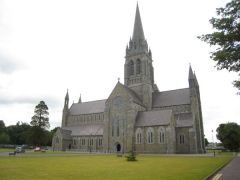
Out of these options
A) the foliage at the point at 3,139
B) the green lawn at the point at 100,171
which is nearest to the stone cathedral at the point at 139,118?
the green lawn at the point at 100,171

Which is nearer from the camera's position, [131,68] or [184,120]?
[184,120]

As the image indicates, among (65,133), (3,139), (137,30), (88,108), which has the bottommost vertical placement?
(3,139)

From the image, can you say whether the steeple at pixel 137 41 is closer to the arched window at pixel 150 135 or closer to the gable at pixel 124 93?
the gable at pixel 124 93

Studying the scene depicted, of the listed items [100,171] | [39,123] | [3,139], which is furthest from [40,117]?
[100,171]

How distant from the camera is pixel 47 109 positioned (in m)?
81.8

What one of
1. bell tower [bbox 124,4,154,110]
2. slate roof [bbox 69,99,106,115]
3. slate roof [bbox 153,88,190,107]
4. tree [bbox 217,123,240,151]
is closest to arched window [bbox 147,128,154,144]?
bell tower [bbox 124,4,154,110]

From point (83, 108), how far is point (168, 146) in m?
43.0

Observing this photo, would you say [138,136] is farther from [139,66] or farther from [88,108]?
[88,108]

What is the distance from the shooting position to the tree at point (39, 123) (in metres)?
77.4

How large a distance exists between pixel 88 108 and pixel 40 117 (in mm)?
17774

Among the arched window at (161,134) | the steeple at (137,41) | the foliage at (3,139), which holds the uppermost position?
the steeple at (137,41)

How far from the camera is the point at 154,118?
58.9 meters

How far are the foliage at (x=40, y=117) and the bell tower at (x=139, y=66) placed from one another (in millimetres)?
31878

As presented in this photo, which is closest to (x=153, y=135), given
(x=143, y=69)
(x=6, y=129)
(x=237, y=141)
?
(x=143, y=69)
